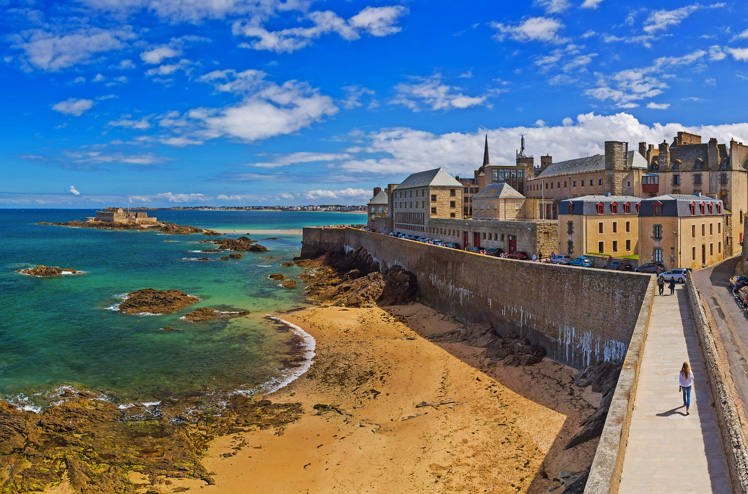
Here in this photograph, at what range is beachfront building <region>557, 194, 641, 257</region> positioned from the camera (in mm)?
32219

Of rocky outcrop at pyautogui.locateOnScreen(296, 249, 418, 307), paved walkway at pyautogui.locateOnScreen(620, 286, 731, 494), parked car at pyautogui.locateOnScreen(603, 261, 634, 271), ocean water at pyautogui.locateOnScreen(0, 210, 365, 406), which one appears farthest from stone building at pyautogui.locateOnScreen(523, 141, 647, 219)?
paved walkway at pyautogui.locateOnScreen(620, 286, 731, 494)

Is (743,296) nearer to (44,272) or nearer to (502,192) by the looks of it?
(502,192)

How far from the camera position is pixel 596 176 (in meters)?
Result: 48.8

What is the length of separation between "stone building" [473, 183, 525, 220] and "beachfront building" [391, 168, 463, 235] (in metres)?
6.36

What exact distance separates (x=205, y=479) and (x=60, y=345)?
1667 centimetres

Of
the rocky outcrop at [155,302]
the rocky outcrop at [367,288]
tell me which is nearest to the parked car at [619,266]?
the rocky outcrop at [367,288]

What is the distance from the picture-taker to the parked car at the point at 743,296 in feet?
69.6

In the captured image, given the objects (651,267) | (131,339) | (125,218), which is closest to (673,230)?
(651,267)

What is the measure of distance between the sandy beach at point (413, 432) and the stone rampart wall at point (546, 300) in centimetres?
165

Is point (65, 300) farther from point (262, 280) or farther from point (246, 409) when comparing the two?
point (246, 409)

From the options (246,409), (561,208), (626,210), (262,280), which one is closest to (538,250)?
(561,208)

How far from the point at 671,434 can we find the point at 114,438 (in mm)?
15649

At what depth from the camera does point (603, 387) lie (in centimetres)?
1770

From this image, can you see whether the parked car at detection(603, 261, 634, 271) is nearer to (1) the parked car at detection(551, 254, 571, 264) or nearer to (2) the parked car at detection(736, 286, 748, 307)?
(1) the parked car at detection(551, 254, 571, 264)
